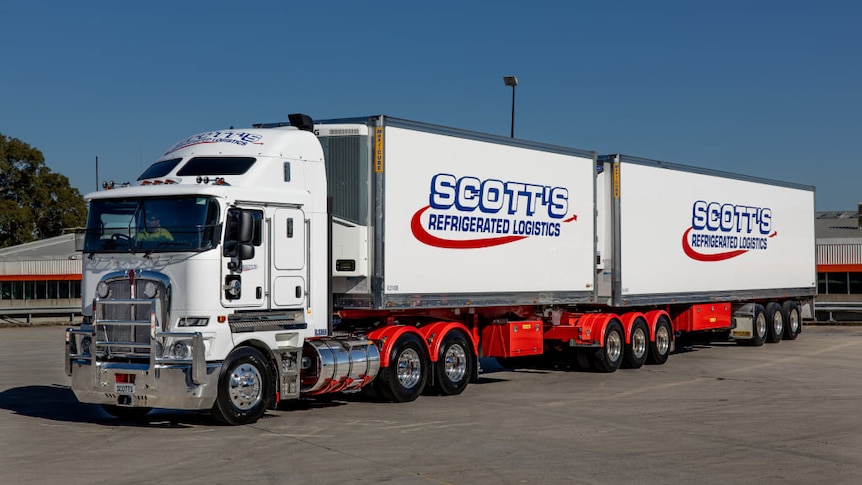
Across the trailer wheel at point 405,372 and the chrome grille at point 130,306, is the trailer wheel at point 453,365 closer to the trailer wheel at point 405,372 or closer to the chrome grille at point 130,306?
the trailer wheel at point 405,372

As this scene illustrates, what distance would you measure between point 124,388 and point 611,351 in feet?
36.1

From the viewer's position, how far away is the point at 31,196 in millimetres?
66000

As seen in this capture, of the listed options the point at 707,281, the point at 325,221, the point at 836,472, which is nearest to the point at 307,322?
the point at 325,221

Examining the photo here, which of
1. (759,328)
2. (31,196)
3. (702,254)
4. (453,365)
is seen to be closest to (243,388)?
(453,365)

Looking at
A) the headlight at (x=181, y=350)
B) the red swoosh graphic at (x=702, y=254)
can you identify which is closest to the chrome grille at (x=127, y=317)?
the headlight at (x=181, y=350)

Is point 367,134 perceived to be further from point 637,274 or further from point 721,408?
point 637,274

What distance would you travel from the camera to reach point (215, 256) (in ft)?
43.4

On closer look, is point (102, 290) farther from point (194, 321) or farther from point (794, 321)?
point (794, 321)

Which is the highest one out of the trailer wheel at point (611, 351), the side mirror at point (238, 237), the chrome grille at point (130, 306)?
the side mirror at point (238, 237)

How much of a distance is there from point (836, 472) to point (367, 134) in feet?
26.3

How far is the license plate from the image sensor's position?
13.1 metres

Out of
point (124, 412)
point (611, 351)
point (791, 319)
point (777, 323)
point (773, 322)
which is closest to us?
point (124, 412)

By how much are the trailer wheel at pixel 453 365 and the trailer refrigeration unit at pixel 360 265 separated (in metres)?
0.04

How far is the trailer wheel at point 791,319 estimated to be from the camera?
97.5 feet
